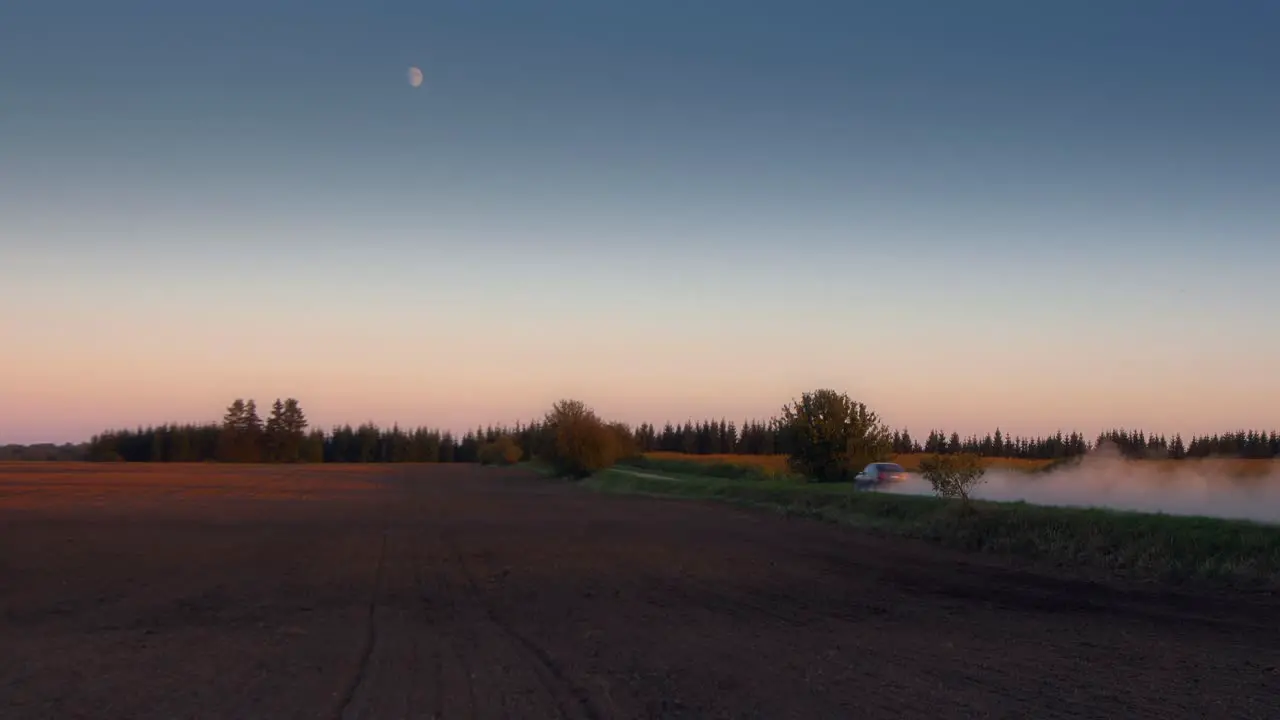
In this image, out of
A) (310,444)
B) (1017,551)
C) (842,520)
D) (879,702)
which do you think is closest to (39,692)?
(879,702)

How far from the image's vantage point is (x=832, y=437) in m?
51.4

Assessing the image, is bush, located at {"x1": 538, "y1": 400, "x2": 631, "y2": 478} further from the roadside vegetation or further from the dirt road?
the dirt road

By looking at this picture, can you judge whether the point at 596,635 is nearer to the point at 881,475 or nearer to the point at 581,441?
the point at 881,475

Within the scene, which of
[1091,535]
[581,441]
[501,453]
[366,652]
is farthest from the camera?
[501,453]

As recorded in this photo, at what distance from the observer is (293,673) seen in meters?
11.4

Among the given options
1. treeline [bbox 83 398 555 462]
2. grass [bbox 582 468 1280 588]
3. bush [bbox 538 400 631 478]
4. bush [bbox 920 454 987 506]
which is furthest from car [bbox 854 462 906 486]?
treeline [bbox 83 398 555 462]

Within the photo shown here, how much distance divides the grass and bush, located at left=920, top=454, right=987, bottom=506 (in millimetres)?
580

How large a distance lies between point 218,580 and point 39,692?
9674mm

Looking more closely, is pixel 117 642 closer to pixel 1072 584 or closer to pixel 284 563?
pixel 284 563

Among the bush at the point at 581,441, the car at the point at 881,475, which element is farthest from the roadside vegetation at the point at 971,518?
the bush at the point at 581,441

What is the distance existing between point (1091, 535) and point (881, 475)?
66.3 feet

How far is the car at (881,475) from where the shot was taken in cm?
4278

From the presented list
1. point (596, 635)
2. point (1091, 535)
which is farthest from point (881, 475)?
point (596, 635)

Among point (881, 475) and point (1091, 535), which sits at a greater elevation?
point (881, 475)
